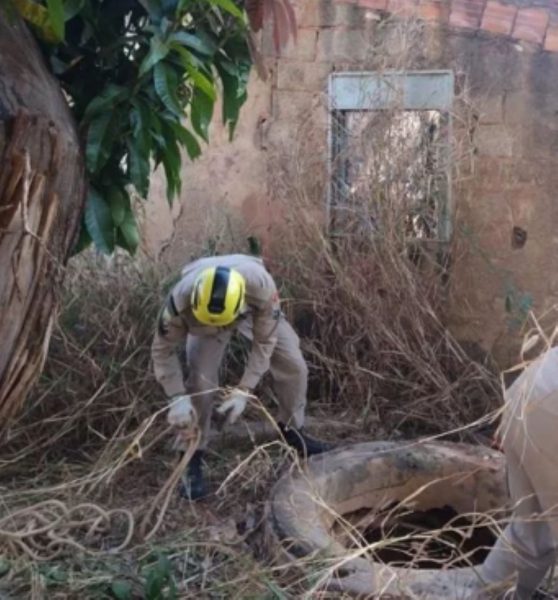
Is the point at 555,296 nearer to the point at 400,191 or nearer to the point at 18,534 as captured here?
the point at 400,191

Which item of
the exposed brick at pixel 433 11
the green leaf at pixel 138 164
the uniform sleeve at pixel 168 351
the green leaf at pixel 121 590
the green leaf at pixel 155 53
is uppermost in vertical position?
the exposed brick at pixel 433 11

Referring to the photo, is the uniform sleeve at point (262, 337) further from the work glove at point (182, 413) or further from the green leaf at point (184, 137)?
the green leaf at point (184, 137)

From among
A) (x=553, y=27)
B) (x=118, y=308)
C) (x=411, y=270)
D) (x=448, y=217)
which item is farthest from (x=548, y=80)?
(x=118, y=308)

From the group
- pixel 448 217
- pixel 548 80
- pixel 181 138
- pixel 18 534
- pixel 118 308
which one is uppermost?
pixel 548 80

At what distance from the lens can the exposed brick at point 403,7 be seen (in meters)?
6.05

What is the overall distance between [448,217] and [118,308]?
2.14 metres

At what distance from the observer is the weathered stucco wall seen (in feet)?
19.1

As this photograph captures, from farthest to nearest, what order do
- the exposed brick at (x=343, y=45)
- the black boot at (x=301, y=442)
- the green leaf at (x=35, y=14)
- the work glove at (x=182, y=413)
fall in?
the exposed brick at (x=343, y=45) → the black boot at (x=301, y=442) → the work glove at (x=182, y=413) → the green leaf at (x=35, y=14)

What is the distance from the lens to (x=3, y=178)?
8.17ft

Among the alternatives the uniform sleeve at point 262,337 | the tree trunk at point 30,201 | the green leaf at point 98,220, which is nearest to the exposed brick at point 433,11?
the uniform sleeve at point 262,337

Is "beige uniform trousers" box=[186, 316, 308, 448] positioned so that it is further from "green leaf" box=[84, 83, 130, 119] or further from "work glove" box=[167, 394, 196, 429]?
"green leaf" box=[84, 83, 130, 119]

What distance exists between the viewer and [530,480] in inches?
135

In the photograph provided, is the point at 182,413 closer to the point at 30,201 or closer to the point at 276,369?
the point at 276,369

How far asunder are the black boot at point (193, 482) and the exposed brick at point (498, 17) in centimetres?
313
